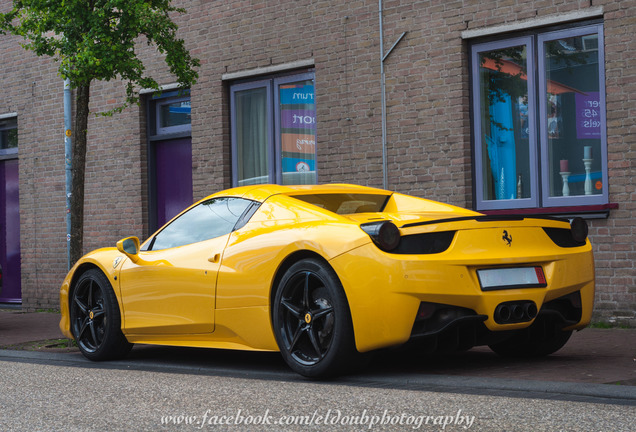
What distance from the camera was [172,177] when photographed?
47.3ft

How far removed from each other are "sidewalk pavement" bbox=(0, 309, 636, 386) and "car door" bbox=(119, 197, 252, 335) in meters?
1.46

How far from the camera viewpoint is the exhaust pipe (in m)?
5.93

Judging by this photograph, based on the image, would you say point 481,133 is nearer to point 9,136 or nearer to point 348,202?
point 348,202

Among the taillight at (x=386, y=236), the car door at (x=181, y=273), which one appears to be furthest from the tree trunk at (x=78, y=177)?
the taillight at (x=386, y=236)

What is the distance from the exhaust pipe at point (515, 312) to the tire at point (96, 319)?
10.7 feet

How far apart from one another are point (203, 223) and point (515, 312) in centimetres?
252

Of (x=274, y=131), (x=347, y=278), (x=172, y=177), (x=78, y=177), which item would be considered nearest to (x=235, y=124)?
(x=274, y=131)

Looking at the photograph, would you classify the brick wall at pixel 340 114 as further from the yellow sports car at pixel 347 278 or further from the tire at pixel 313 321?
the tire at pixel 313 321

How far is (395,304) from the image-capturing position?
571 cm

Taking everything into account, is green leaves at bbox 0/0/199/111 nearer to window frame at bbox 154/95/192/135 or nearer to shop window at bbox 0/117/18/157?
window frame at bbox 154/95/192/135

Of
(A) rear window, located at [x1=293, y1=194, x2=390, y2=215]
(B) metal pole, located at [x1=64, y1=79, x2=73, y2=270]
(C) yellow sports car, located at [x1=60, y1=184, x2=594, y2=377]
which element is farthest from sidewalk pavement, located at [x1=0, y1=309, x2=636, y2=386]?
(B) metal pole, located at [x1=64, y1=79, x2=73, y2=270]

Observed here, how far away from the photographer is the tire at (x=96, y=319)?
306 inches

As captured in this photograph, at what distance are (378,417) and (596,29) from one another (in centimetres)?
637

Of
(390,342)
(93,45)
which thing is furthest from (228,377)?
(93,45)
